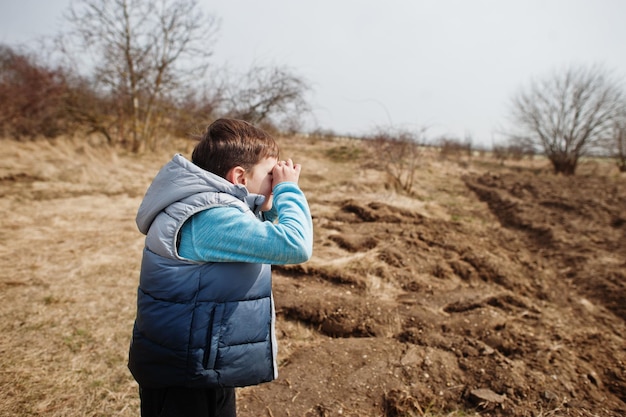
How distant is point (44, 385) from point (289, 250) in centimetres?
214

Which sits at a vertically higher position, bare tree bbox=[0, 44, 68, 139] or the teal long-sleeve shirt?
bare tree bbox=[0, 44, 68, 139]

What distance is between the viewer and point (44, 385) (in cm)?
213

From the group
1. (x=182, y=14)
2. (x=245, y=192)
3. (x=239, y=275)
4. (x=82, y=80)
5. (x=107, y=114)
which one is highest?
(x=182, y=14)

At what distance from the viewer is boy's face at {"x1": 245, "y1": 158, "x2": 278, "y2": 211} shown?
123 cm

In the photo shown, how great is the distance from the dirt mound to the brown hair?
1.55 metres

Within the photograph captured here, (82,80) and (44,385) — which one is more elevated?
(82,80)

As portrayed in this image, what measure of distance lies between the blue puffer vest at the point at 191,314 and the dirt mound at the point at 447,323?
1.11 metres

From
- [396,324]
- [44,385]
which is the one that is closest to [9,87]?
[44,385]

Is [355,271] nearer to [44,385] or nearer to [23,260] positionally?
[44,385]

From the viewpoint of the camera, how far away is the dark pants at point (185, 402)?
1.16 metres

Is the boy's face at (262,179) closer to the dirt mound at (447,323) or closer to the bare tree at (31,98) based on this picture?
the dirt mound at (447,323)

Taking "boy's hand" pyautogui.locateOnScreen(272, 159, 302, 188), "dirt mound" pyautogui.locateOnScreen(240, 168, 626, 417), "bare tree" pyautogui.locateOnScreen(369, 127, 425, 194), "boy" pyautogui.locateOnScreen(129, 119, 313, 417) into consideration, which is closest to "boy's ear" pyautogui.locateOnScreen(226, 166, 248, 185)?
"boy" pyautogui.locateOnScreen(129, 119, 313, 417)

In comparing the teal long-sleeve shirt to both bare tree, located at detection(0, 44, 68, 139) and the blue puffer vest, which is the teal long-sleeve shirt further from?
bare tree, located at detection(0, 44, 68, 139)

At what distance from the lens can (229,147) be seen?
3.85 feet
